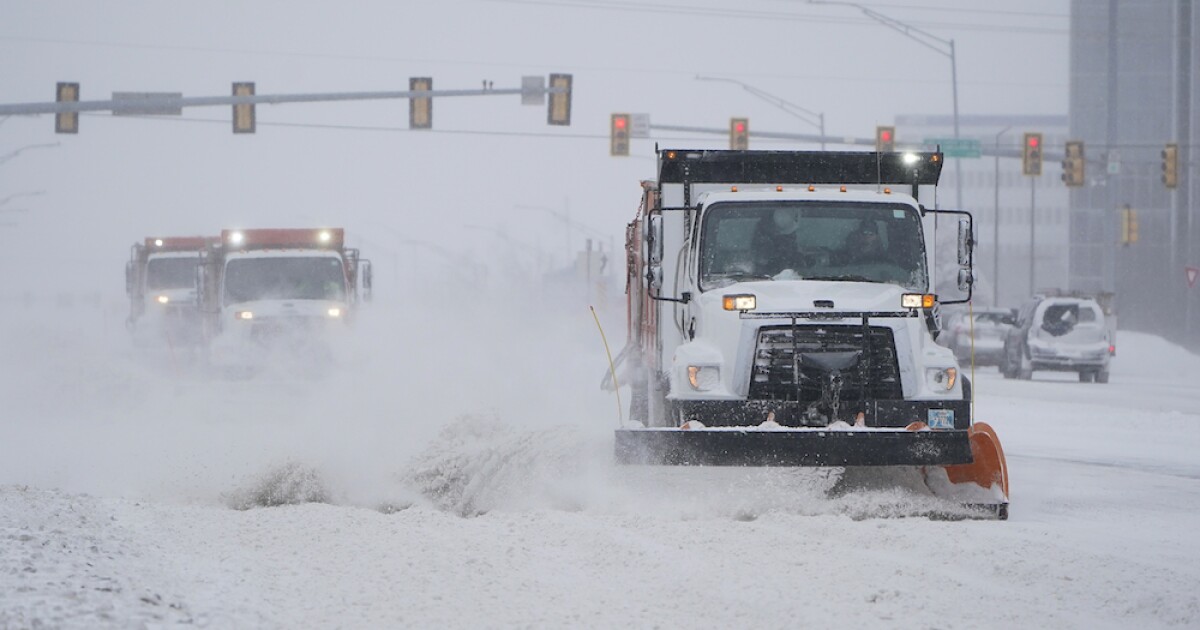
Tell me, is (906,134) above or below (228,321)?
above

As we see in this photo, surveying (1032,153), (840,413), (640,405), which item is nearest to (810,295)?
(840,413)

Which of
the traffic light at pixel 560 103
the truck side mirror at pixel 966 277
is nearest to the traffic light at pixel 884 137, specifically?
the traffic light at pixel 560 103

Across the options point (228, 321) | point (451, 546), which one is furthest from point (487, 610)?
point (228, 321)

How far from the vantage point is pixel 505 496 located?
1134 cm

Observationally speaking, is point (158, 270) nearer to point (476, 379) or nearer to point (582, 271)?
point (476, 379)

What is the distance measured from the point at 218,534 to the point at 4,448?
25.7ft

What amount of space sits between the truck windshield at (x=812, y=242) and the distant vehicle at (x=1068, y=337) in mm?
22037

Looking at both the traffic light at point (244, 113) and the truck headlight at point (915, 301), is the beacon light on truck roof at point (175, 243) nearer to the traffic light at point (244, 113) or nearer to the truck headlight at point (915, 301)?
the traffic light at point (244, 113)

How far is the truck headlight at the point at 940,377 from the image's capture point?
11.2m

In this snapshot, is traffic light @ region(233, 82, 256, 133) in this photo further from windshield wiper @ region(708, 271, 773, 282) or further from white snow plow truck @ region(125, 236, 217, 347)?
windshield wiper @ region(708, 271, 773, 282)

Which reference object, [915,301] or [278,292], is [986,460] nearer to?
[915,301]

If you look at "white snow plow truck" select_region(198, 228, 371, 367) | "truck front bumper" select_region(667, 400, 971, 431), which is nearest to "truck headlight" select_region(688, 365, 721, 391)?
"truck front bumper" select_region(667, 400, 971, 431)

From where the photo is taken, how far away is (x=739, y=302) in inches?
438

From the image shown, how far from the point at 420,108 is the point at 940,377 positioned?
22063mm
